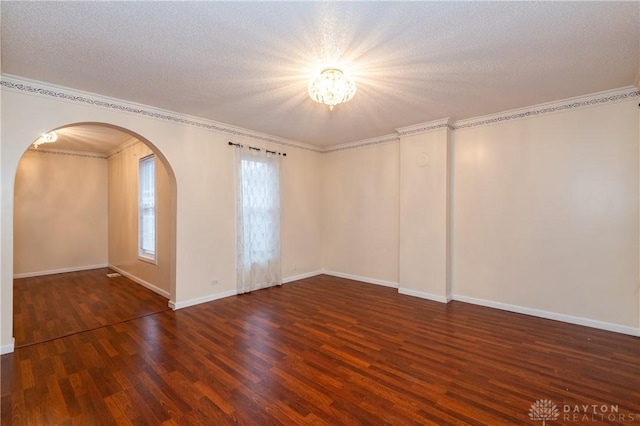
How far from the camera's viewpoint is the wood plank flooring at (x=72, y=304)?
345 cm

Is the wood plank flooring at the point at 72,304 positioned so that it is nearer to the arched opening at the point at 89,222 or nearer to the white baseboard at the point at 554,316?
the arched opening at the point at 89,222

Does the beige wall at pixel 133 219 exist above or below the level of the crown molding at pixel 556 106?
below

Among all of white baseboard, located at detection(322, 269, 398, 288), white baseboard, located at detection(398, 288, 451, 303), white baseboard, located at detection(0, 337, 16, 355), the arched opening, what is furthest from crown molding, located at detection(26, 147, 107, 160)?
white baseboard, located at detection(398, 288, 451, 303)

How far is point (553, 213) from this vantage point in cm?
372

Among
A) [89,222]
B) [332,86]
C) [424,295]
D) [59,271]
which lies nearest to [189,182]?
[332,86]

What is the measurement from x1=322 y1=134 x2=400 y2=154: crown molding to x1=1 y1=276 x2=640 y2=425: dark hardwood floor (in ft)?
10.0

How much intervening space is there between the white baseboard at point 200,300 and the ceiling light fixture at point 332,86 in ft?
11.1

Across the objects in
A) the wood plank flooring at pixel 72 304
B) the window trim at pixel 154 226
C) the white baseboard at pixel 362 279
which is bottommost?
the wood plank flooring at pixel 72 304

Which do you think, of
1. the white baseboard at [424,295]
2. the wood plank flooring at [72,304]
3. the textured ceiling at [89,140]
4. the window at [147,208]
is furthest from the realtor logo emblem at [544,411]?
the textured ceiling at [89,140]

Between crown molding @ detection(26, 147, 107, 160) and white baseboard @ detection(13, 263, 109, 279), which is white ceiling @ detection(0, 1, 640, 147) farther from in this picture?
white baseboard @ detection(13, 263, 109, 279)

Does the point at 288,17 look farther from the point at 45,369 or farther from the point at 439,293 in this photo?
the point at 439,293

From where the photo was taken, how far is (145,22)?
209 centimetres

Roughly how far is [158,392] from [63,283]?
4918 mm

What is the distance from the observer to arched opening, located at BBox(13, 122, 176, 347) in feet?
15.0
